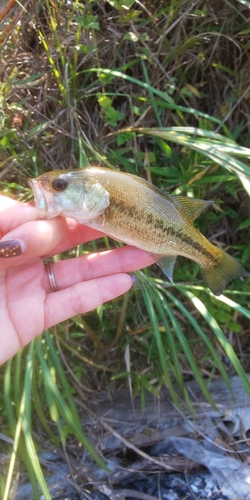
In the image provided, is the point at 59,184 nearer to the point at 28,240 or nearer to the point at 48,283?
the point at 28,240

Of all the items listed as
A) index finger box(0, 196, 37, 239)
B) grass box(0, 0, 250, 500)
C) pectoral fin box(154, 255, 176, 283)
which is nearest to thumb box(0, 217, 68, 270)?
index finger box(0, 196, 37, 239)

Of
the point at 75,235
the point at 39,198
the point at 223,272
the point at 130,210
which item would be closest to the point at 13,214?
the point at 39,198

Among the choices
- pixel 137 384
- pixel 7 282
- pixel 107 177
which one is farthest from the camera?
pixel 137 384

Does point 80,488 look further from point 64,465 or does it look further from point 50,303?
point 50,303

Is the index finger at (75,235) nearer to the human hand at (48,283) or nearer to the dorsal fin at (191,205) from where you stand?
the human hand at (48,283)

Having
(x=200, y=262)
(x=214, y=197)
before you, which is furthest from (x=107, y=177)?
(x=214, y=197)

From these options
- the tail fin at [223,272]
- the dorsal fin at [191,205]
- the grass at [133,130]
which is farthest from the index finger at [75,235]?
the tail fin at [223,272]
